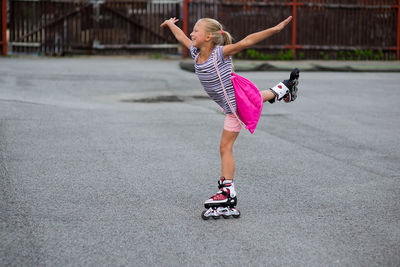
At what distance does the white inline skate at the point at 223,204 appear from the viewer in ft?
16.6

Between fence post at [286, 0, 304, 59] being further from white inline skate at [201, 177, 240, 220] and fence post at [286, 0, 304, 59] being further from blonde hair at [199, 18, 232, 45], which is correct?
white inline skate at [201, 177, 240, 220]

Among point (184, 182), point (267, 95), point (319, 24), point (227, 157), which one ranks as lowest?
point (184, 182)

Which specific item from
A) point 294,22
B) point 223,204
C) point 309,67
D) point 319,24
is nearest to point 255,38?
point 223,204

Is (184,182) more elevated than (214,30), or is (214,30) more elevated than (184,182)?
(214,30)

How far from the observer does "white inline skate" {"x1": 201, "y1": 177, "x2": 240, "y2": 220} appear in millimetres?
5070

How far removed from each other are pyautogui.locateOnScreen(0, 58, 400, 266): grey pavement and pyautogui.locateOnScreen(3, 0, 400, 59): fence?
8.78m

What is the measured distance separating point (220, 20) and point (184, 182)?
50.7 feet

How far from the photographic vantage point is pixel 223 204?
507cm

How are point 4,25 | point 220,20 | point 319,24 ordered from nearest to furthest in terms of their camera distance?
1. point 4,25
2. point 220,20
3. point 319,24

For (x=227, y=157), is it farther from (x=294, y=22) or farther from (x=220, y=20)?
(x=294, y=22)

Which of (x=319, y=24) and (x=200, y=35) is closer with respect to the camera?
(x=200, y=35)

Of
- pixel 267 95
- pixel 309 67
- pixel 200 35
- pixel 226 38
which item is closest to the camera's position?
pixel 200 35

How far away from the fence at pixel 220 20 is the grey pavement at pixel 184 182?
8.78 meters

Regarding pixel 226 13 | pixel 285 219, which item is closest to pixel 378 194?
pixel 285 219
